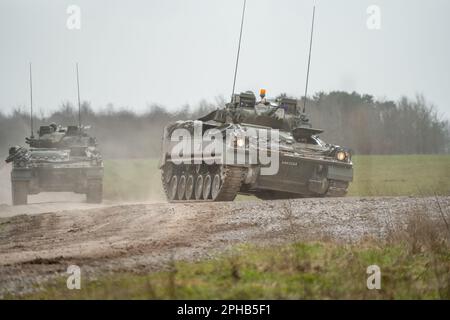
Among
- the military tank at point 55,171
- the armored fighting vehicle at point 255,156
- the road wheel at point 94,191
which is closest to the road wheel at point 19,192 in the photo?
the military tank at point 55,171

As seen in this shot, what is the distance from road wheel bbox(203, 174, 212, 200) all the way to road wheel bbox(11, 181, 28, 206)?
24.0 ft

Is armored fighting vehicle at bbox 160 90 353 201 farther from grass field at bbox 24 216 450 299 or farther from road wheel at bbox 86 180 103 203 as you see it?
grass field at bbox 24 216 450 299

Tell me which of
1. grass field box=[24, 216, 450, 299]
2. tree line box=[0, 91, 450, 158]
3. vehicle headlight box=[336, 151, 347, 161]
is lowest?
tree line box=[0, 91, 450, 158]

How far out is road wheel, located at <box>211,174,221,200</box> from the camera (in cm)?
1833

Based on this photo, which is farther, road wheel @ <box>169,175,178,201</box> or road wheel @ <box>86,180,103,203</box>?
road wheel @ <box>86,180,103,203</box>

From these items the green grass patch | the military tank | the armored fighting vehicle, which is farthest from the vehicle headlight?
the green grass patch

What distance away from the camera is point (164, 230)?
41.1ft

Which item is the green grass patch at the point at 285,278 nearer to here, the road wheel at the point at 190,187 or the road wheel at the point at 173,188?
the road wheel at the point at 190,187

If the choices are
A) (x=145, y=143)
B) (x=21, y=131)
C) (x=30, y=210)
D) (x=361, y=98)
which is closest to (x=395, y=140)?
(x=361, y=98)

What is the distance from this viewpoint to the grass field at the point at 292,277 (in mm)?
7039

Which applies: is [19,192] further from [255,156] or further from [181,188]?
[255,156]

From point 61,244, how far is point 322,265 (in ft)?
16.6

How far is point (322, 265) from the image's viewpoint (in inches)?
325

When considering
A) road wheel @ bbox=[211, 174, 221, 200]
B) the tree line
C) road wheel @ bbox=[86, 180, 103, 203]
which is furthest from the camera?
the tree line
